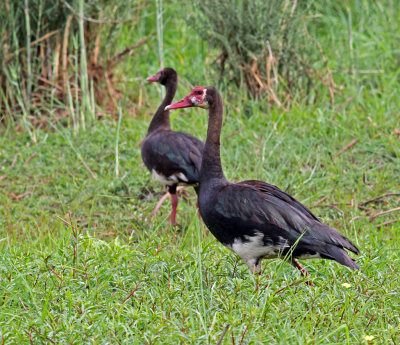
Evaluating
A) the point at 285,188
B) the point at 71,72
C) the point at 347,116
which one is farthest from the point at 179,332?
the point at 71,72

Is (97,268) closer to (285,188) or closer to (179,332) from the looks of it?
(179,332)

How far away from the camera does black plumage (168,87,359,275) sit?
440 centimetres

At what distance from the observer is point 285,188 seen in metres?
6.61

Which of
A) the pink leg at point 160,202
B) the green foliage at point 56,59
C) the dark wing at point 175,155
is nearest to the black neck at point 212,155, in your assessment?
the dark wing at point 175,155

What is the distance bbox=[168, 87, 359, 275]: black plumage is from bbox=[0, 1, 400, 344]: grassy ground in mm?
127

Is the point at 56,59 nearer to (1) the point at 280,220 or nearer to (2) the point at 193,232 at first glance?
(2) the point at 193,232

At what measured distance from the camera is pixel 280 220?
4496mm

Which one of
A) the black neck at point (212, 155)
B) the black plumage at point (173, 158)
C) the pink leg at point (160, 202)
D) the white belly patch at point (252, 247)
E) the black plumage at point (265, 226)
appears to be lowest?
the pink leg at point (160, 202)

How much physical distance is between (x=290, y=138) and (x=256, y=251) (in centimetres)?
312

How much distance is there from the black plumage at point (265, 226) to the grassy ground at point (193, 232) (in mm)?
127

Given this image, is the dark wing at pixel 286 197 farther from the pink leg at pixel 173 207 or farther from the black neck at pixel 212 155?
the pink leg at pixel 173 207

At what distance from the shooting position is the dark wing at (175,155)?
646 centimetres

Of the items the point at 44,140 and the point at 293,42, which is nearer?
the point at 44,140

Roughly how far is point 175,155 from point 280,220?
219cm
